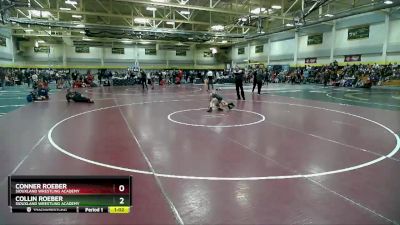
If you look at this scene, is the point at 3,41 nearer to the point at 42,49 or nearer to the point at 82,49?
the point at 42,49

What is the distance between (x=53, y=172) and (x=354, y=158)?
5.73 m

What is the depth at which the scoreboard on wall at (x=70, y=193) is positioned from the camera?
7.88 feet

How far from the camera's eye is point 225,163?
572 centimetres

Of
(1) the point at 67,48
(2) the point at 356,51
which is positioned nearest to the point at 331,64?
(2) the point at 356,51

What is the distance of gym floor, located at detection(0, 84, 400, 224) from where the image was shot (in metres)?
3.77

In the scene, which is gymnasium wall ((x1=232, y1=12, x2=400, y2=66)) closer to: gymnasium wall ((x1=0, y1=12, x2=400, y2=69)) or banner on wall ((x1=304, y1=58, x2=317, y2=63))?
gymnasium wall ((x1=0, y1=12, x2=400, y2=69))

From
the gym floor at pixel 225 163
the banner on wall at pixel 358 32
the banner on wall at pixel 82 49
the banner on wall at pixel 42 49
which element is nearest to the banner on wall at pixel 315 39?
the banner on wall at pixel 358 32

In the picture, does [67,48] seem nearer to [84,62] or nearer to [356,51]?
[84,62]

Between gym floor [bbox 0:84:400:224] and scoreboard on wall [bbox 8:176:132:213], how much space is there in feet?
3.90

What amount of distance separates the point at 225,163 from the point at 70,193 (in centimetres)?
364

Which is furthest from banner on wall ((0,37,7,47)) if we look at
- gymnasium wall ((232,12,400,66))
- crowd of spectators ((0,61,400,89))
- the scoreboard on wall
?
the scoreboard on wall

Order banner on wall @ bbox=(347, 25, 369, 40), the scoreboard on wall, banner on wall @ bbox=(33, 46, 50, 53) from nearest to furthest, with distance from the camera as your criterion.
Result: 1. the scoreboard on wall
2. banner on wall @ bbox=(347, 25, 369, 40)
3. banner on wall @ bbox=(33, 46, 50, 53)

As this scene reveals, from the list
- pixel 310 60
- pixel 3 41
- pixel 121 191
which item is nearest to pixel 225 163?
pixel 121 191

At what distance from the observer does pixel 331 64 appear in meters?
33.1
